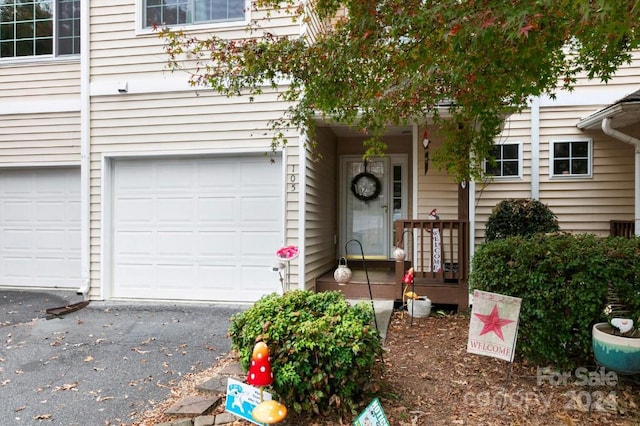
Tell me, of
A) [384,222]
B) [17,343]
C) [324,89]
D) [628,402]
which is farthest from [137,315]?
[628,402]

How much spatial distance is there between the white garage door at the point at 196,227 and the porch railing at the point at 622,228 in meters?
5.04

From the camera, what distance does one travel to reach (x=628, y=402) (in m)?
2.94

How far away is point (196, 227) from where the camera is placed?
6141 mm

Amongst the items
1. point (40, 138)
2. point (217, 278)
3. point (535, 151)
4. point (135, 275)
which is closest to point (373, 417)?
point (217, 278)

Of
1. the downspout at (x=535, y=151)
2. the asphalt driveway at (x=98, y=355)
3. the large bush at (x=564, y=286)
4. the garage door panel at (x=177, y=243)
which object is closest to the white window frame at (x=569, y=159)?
the downspout at (x=535, y=151)

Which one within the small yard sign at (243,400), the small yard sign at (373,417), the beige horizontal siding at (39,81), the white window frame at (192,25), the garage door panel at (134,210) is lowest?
the small yard sign at (373,417)

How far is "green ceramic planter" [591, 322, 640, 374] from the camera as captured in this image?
2.75 meters

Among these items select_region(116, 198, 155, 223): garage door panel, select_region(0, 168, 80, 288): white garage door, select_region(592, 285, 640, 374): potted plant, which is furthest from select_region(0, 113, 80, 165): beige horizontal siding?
select_region(592, 285, 640, 374): potted plant

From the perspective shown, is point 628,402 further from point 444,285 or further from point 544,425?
point 444,285

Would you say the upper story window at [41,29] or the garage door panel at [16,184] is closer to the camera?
the upper story window at [41,29]

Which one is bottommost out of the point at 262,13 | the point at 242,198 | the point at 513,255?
the point at 513,255

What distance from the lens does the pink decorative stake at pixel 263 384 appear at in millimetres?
2154

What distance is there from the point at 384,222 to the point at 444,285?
2347mm

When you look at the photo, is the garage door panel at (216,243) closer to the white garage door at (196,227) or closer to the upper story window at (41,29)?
the white garage door at (196,227)
